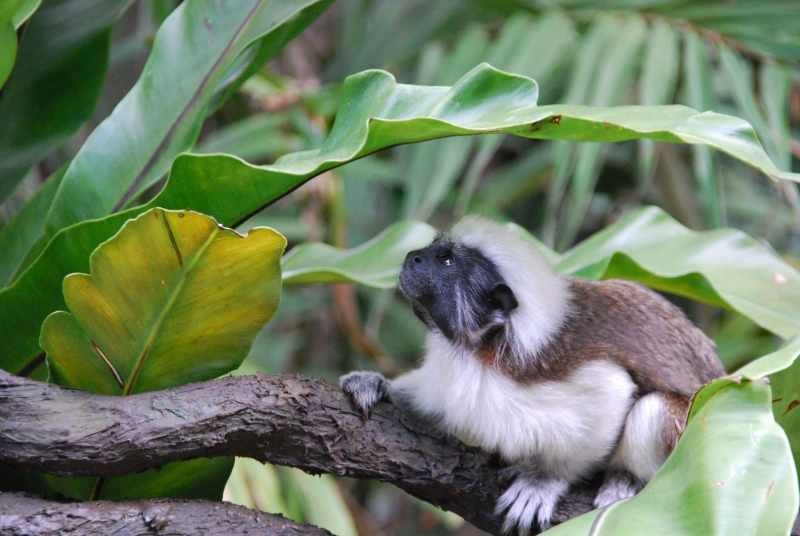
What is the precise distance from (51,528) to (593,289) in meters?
1.20

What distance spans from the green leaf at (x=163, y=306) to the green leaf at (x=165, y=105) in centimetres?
32

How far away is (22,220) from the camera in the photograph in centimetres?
163

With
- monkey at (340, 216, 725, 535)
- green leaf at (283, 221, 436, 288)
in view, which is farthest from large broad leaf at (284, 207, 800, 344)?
monkey at (340, 216, 725, 535)

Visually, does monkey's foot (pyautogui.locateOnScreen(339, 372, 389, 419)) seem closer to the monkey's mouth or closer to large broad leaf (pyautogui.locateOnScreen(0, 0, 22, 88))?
the monkey's mouth

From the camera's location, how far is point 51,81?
1.64 meters

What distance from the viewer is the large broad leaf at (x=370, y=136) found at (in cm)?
102

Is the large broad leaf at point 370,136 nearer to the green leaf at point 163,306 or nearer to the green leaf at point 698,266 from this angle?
the green leaf at point 163,306

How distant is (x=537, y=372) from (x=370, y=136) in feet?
2.21

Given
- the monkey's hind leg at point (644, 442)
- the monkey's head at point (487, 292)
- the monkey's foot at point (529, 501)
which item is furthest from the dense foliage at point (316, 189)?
the monkey's foot at point (529, 501)

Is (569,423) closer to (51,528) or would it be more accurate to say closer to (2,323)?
(51,528)

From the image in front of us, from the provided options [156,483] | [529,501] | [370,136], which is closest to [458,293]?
[529,501]

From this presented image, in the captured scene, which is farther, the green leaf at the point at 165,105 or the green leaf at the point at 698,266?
the green leaf at the point at 698,266

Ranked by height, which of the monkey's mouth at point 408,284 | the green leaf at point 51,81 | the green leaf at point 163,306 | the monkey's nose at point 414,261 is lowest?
the monkey's mouth at point 408,284

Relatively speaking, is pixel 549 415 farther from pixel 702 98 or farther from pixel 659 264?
pixel 702 98
